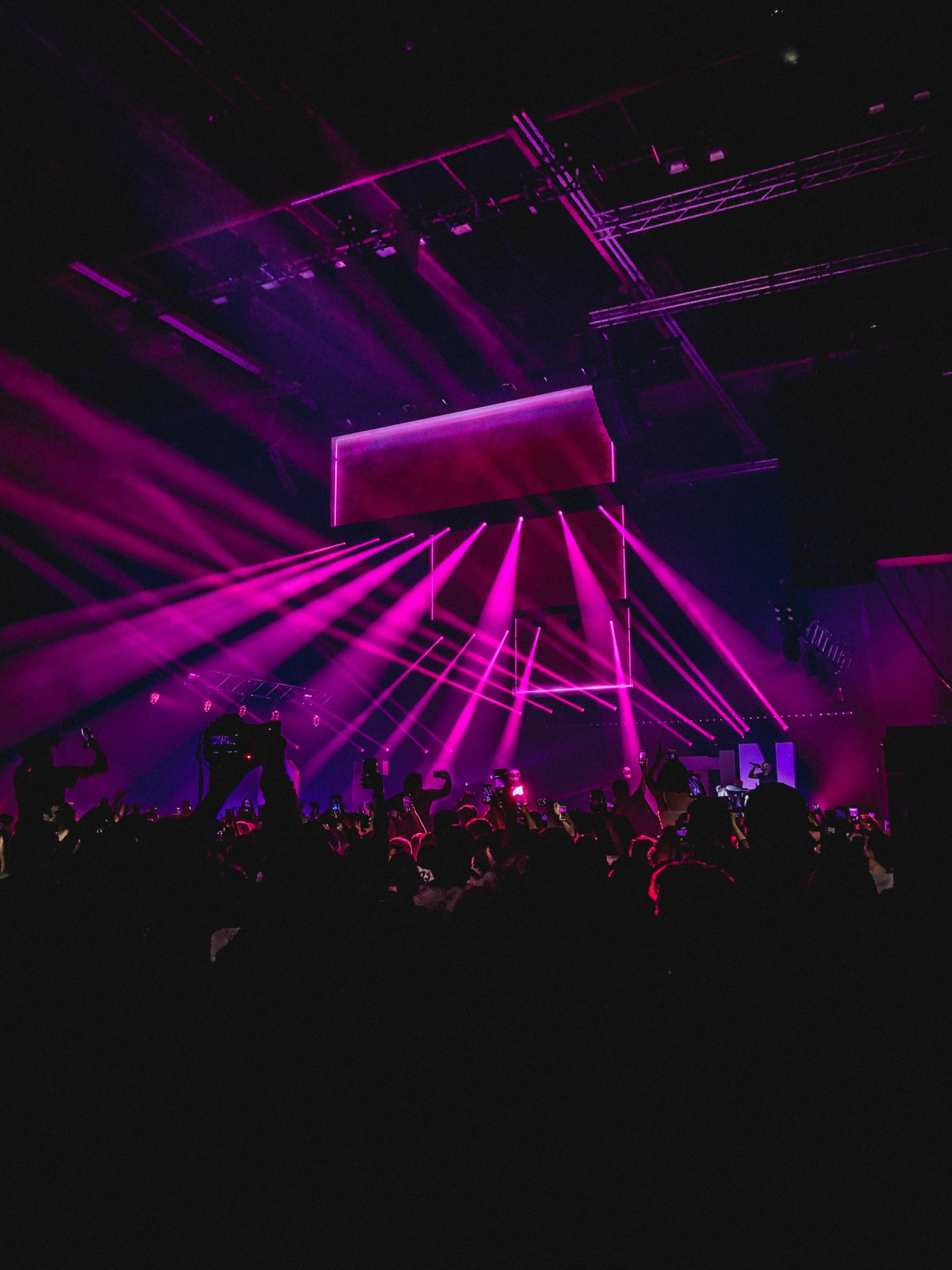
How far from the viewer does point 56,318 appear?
801 cm

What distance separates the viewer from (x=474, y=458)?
406 inches

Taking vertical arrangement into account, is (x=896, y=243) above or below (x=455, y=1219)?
above

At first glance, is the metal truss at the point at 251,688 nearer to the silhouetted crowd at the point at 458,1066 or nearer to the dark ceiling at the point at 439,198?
the dark ceiling at the point at 439,198

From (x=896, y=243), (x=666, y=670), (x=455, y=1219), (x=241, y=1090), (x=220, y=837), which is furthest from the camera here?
(x=666, y=670)

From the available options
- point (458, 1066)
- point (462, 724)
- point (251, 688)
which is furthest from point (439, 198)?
point (251, 688)

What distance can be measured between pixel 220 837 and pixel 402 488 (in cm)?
586

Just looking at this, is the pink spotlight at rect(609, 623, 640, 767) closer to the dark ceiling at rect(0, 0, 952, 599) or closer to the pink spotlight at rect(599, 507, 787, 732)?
the pink spotlight at rect(599, 507, 787, 732)

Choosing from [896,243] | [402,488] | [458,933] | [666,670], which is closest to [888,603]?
[666,670]

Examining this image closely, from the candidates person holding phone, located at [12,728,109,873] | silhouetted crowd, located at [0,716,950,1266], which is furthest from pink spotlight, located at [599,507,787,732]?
silhouetted crowd, located at [0,716,950,1266]

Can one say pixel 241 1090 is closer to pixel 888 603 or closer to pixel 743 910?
pixel 743 910

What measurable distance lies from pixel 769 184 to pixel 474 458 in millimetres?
4973

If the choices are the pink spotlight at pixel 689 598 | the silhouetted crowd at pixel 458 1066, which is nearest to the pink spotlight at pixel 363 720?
the pink spotlight at pixel 689 598

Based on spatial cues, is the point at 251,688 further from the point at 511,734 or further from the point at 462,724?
the point at 511,734

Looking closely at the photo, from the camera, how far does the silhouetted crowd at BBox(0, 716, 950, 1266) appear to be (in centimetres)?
178
